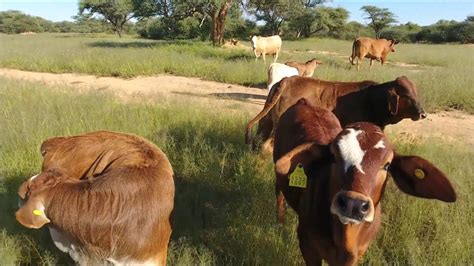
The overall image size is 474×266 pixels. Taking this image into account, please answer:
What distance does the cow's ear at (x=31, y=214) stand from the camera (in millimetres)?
2904

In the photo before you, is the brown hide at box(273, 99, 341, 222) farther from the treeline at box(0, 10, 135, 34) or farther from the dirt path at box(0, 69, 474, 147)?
the treeline at box(0, 10, 135, 34)

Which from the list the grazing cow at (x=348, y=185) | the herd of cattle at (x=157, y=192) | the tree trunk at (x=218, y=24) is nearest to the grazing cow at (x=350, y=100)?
the herd of cattle at (x=157, y=192)

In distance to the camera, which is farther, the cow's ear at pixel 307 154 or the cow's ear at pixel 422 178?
the cow's ear at pixel 307 154

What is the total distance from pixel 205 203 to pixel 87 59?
14.3 meters

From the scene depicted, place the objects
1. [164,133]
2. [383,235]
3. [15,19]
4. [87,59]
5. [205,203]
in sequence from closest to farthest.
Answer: [383,235]
[205,203]
[164,133]
[87,59]
[15,19]

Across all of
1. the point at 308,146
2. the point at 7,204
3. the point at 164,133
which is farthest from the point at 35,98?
the point at 308,146

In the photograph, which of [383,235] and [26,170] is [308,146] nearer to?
[383,235]

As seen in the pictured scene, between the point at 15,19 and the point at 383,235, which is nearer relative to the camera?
the point at 383,235

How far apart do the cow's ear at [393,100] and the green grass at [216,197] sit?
537 mm

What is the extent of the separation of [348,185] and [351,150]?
25 cm

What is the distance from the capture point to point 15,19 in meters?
79.1

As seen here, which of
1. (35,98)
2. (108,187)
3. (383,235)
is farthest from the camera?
(35,98)

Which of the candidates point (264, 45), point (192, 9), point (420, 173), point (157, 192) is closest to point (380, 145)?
point (420, 173)

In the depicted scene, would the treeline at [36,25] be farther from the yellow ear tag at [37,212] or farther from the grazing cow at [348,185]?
the grazing cow at [348,185]
